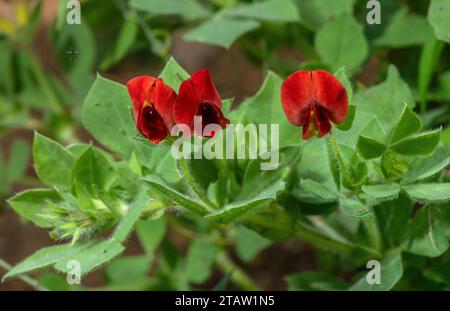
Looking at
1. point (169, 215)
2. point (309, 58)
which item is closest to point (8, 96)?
point (169, 215)

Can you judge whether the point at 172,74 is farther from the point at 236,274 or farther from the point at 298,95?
the point at 236,274

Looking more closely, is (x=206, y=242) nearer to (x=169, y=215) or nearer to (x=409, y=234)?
(x=169, y=215)

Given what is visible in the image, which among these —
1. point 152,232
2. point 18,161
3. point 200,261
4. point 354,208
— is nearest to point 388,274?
point 354,208

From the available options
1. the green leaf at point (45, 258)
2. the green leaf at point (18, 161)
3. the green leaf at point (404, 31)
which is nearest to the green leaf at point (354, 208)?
the green leaf at point (45, 258)

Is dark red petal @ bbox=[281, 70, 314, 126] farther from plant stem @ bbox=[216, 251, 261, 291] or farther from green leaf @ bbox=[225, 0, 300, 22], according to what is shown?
plant stem @ bbox=[216, 251, 261, 291]

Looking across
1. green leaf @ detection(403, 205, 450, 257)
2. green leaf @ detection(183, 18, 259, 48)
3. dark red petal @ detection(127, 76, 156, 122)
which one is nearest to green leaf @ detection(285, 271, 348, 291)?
green leaf @ detection(403, 205, 450, 257)
